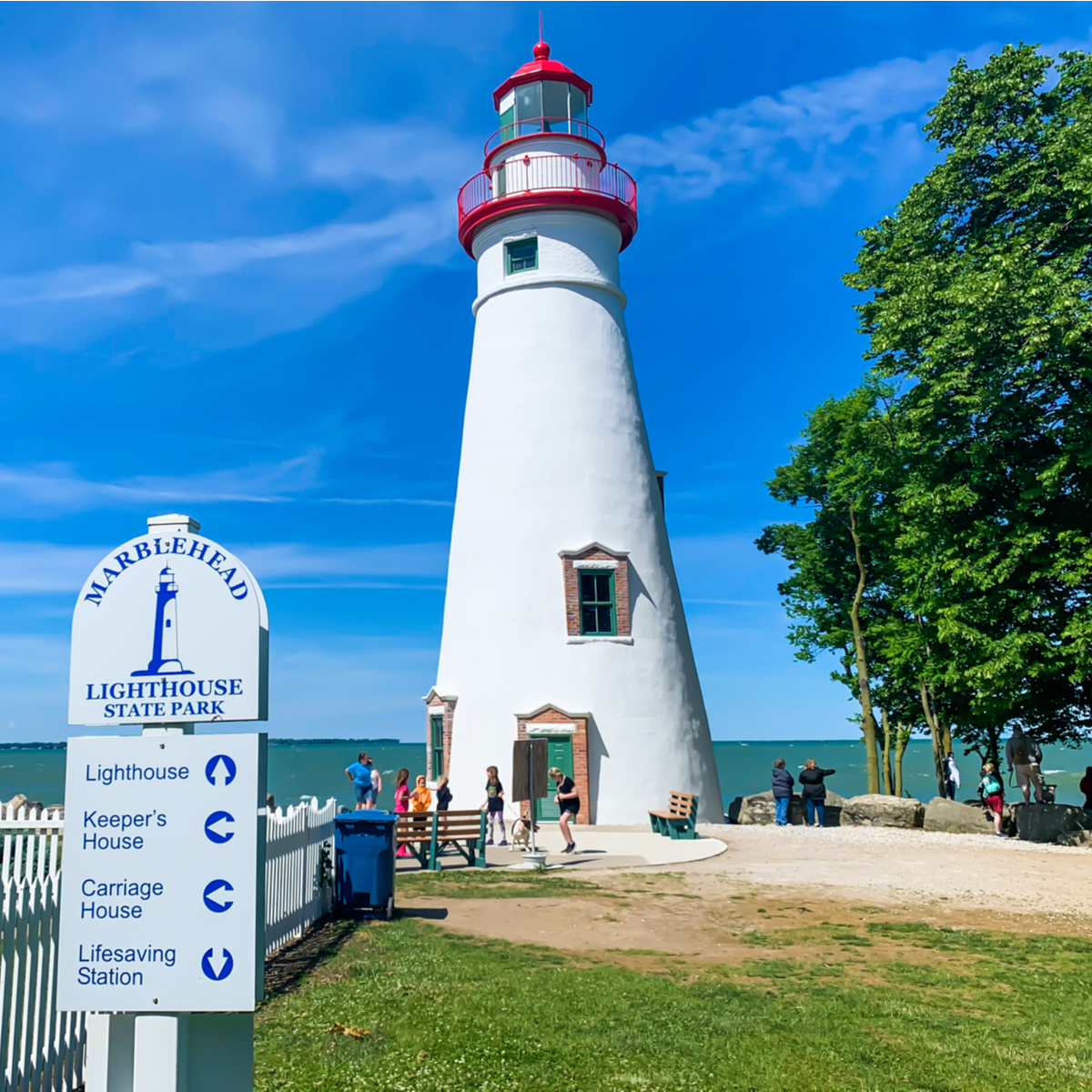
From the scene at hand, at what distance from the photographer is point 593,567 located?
22.2 meters

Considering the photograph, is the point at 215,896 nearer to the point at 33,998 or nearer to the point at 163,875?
the point at 163,875

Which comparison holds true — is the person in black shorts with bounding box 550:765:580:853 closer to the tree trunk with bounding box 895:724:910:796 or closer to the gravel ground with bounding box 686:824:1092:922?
the gravel ground with bounding box 686:824:1092:922

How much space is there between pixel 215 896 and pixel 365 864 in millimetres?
7626

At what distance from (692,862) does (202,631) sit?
45.0ft

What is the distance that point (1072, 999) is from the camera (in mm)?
7965

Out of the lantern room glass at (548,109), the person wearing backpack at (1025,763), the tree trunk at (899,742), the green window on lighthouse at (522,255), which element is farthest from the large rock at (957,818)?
the lantern room glass at (548,109)

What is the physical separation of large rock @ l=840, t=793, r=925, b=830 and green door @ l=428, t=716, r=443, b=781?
33.4 ft

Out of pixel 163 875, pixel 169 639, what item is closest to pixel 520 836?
pixel 163 875

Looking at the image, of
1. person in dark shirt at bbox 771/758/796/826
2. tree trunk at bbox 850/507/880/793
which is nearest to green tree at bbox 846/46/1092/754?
person in dark shirt at bbox 771/758/796/826

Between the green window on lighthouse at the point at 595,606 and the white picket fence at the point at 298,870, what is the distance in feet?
35.1

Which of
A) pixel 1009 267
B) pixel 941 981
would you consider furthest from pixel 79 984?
pixel 1009 267

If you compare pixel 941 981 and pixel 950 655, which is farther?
pixel 950 655

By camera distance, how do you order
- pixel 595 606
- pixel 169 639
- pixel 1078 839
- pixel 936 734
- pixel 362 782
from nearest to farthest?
pixel 169 639, pixel 1078 839, pixel 362 782, pixel 595 606, pixel 936 734

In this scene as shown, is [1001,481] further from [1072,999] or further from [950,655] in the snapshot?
[1072,999]
